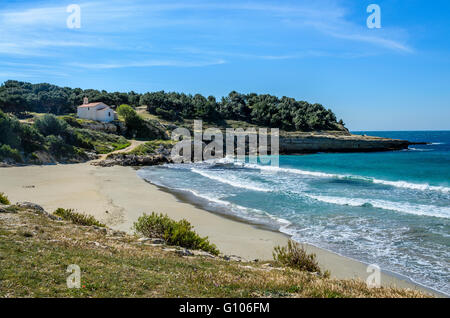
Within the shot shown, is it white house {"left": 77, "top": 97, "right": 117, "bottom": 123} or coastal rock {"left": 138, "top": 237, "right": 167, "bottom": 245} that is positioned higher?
white house {"left": 77, "top": 97, "right": 117, "bottom": 123}

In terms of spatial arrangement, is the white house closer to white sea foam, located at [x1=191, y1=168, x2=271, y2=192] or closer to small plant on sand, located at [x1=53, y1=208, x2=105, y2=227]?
white sea foam, located at [x1=191, y1=168, x2=271, y2=192]

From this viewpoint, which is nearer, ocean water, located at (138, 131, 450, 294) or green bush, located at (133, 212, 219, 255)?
green bush, located at (133, 212, 219, 255)

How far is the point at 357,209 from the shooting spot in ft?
63.7

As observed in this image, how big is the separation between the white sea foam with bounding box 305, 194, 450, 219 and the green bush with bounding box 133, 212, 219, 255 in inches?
533

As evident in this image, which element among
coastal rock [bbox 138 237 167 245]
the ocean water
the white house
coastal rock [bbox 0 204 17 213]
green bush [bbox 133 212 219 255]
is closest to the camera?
coastal rock [bbox 138 237 167 245]

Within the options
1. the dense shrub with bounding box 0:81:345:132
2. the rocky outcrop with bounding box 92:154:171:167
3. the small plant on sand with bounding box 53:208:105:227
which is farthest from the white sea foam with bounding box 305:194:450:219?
the dense shrub with bounding box 0:81:345:132

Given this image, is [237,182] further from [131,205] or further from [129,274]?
[129,274]

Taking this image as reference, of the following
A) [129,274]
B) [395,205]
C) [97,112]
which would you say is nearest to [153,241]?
[129,274]

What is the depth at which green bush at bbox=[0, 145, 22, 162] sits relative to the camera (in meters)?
34.6

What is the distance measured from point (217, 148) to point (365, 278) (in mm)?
53824

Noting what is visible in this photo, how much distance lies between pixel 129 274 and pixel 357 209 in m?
16.9

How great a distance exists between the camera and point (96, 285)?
561 cm
